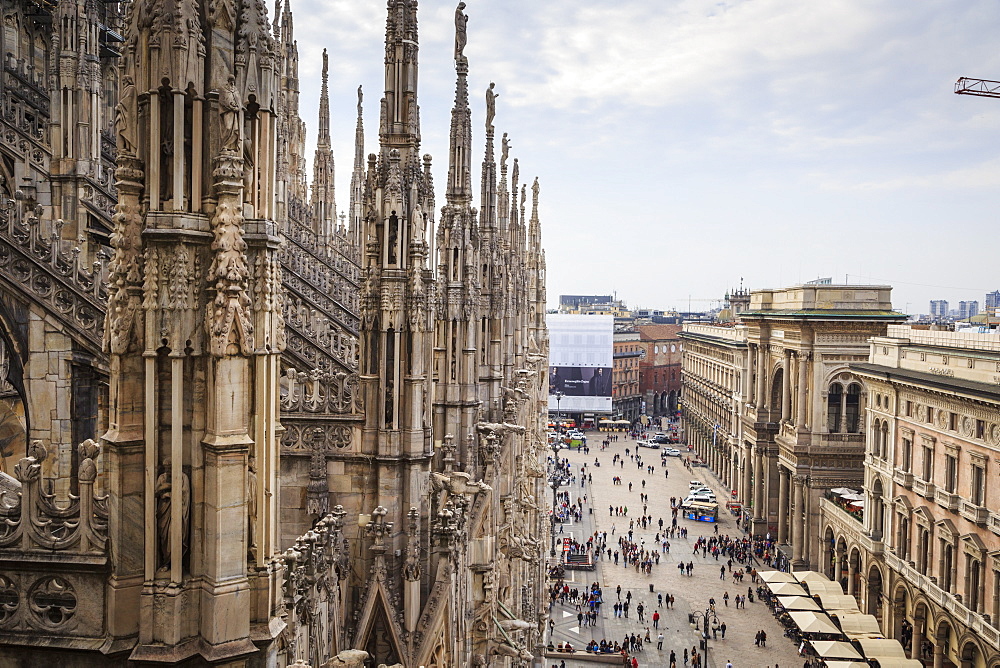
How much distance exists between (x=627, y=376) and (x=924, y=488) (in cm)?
8198

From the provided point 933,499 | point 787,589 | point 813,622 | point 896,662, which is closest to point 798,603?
point 787,589

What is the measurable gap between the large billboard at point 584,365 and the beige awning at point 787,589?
190 ft

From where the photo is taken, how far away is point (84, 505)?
5613mm

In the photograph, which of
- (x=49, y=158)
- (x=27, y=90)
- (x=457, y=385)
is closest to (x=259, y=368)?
(x=457, y=385)

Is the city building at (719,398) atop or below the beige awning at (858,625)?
atop

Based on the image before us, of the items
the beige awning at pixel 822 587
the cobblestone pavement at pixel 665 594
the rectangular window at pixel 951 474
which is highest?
the rectangular window at pixel 951 474

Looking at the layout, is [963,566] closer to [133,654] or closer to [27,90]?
[133,654]

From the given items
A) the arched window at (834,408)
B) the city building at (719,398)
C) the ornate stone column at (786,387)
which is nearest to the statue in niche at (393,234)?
the arched window at (834,408)

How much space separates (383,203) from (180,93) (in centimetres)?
696

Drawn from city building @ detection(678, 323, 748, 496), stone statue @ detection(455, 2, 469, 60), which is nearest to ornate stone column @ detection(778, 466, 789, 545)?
city building @ detection(678, 323, 748, 496)

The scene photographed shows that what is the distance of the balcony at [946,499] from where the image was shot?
97.0ft

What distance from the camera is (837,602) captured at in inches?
1481

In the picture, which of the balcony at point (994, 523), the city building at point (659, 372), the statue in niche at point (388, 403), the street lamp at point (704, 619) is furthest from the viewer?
the city building at point (659, 372)

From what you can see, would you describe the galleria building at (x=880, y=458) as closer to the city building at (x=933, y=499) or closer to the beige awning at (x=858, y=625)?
the city building at (x=933, y=499)
